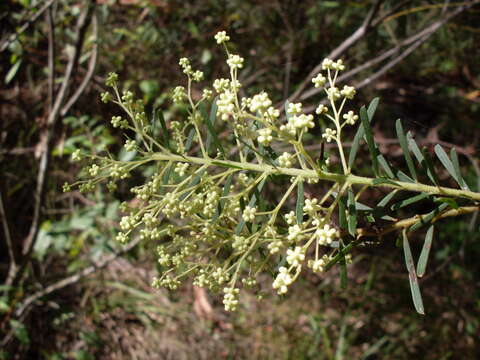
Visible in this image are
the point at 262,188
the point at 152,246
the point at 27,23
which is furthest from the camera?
the point at 152,246

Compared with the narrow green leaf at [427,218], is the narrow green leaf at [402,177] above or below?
above

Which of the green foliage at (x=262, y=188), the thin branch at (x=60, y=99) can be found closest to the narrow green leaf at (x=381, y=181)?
the green foliage at (x=262, y=188)

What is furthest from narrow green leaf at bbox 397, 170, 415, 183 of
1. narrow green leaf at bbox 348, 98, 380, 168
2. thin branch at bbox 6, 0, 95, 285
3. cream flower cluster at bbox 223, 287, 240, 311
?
thin branch at bbox 6, 0, 95, 285

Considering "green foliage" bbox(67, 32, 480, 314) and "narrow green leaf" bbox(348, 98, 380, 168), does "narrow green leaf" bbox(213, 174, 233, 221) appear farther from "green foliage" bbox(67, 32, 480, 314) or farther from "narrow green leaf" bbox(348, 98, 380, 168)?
"narrow green leaf" bbox(348, 98, 380, 168)

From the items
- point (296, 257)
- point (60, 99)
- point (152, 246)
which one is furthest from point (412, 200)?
point (152, 246)

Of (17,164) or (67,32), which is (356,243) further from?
(17,164)

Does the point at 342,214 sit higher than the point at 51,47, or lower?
lower

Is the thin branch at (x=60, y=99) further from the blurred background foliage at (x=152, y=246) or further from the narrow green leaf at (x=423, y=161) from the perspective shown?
the narrow green leaf at (x=423, y=161)

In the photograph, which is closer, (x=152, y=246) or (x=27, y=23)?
(x=27, y=23)

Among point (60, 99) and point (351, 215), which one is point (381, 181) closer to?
point (351, 215)
